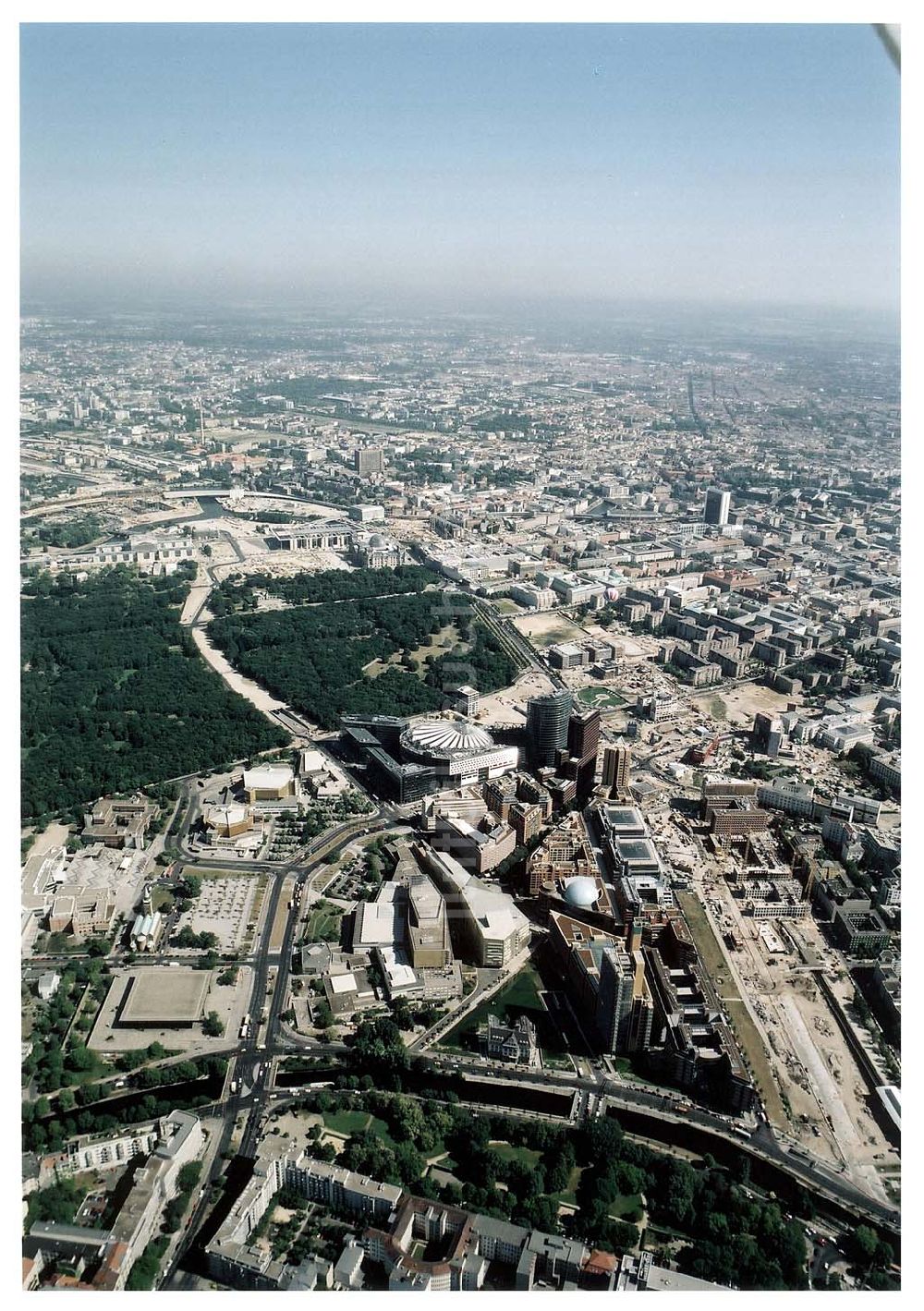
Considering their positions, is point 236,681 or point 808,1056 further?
point 236,681

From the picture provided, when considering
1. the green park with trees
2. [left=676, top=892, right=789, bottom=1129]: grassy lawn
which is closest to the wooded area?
the green park with trees

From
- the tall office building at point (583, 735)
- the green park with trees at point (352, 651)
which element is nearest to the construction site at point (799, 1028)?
the tall office building at point (583, 735)

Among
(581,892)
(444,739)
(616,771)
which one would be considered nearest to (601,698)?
(616,771)

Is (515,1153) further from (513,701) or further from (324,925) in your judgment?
(513,701)

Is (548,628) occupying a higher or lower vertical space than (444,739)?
higher

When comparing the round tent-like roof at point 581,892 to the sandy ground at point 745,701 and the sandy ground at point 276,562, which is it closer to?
the sandy ground at point 745,701

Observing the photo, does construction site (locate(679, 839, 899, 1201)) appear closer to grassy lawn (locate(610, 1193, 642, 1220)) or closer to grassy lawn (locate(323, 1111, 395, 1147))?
grassy lawn (locate(610, 1193, 642, 1220))

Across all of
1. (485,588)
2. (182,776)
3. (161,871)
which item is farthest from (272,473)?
(161,871)
